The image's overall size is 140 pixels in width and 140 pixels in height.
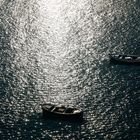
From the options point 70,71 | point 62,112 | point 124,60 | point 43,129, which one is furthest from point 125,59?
point 43,129

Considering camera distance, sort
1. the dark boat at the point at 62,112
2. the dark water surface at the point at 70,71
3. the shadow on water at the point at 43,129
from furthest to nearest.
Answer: the dark boat at the point at 62,112, the dark water surface at the point at 70,71, the shadow on water at the point at 43,129

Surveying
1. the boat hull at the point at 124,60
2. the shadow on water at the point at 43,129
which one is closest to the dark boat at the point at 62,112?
the shadow on water at the point at 43,129

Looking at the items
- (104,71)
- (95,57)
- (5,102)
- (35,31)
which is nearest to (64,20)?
(35,31)

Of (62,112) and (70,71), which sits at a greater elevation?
(70,71)

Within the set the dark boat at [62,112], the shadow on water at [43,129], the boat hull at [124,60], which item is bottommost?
the shadow on water at [43,129]

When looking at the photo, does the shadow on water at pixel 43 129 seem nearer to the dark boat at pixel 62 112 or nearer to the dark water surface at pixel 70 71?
the dark water surface at pixel 70 71

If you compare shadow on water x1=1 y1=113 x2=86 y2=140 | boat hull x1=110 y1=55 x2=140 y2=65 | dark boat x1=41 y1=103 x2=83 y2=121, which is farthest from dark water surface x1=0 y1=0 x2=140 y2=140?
Answer: dark boat x1=41 y1=103 x2=83 y2=121

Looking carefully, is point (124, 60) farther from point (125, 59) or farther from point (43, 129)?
point (43, 129)
